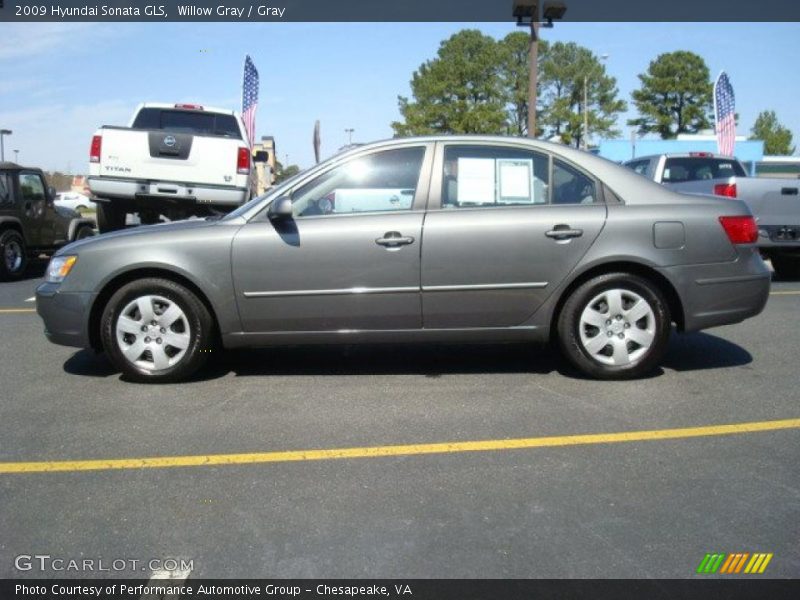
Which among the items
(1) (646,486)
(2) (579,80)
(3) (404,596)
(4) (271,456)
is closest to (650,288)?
(1) (646,486)

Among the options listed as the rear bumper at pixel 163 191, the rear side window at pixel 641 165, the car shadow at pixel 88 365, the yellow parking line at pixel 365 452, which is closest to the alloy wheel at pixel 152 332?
the car shadow at pixel 88 365

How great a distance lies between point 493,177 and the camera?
4.94 meters

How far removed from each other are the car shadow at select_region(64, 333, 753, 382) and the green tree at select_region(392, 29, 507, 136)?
41.4 meters

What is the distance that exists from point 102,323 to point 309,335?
1404 millimetres

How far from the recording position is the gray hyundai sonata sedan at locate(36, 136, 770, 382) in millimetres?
4762

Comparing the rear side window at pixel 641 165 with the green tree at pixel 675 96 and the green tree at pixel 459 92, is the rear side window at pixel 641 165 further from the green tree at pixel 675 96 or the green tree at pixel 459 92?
the green tree at pixel 675 96

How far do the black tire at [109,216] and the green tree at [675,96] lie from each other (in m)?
54.3

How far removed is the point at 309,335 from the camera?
15.9 feet

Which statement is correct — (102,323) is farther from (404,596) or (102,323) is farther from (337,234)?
(404,596)

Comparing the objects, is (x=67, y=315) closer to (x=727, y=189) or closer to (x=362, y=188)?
(x=362, y=188)

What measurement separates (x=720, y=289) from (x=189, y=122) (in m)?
9.52

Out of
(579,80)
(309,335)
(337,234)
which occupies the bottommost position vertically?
(309,335)

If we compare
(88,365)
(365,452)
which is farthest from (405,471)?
(88,365)

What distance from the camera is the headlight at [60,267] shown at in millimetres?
4922
